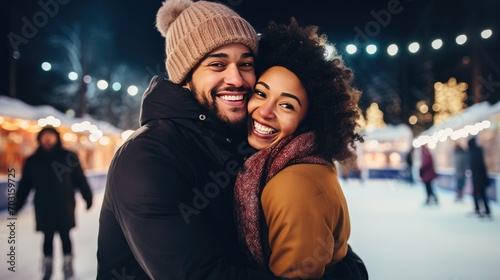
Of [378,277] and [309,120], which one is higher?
[309,120]

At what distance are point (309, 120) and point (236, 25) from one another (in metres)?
0.64

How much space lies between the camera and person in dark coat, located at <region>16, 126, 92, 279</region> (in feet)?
15.5

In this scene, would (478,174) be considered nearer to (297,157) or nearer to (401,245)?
(401,245)

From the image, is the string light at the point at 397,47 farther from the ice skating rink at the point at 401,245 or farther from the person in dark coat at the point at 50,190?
the person in dark coat at the point at 50,190

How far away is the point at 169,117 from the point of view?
147 cm

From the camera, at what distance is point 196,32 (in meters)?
1.87

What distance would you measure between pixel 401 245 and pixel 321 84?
17.3 feet

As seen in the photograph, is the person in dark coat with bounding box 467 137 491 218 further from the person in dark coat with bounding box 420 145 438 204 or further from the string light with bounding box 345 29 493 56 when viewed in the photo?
the string light with bounding box 345 29 493 56

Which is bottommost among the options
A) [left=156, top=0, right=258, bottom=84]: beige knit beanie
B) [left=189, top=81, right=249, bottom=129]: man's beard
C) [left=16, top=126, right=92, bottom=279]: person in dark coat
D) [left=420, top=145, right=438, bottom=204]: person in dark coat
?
[left=420, top=145, right=438, bottom=204]: person in dark coat

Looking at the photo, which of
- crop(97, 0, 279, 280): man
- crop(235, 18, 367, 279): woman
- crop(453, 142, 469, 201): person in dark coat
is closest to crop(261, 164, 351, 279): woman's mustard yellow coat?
crop(235, 18, 367, 279): woman

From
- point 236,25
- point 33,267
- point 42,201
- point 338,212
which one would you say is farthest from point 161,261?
point 33,267

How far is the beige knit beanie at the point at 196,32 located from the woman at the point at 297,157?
0.87 ft

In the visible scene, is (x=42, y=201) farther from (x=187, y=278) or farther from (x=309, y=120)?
(x=187, y=278)

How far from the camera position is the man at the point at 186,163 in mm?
1144
